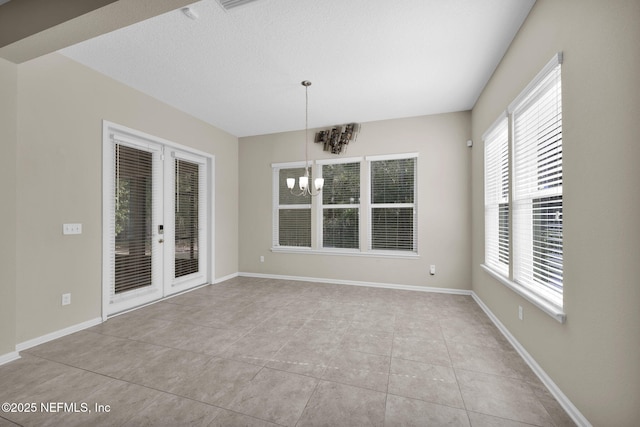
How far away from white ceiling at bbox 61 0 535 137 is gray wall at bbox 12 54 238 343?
11.2 inches

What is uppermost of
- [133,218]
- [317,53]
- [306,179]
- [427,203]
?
[317,53]

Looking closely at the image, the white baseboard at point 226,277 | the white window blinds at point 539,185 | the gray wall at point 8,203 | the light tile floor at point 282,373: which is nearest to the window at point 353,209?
the white baseboard at point 226,277

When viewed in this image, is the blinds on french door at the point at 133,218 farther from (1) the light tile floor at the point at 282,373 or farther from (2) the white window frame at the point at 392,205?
(2) the white window frame at the point at 392,205

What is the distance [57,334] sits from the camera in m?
2.68

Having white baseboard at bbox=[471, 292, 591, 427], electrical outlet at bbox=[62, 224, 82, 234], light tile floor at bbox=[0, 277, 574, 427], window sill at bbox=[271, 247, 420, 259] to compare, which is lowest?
light tile floor at bbox=[0, 277, 574, 427]

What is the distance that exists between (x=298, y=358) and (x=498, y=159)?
3.00 m

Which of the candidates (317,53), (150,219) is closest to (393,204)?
(317,53)

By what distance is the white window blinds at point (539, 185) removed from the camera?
72.9 inches

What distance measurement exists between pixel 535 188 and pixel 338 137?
3158mm

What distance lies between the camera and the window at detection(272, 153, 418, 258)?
14.9 feet

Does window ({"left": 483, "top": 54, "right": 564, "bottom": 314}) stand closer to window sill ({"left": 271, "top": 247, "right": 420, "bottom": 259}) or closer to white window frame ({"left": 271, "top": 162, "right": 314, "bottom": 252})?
window sill ({"left": 271, "top": 247, "right": 420, "bottom": 259})

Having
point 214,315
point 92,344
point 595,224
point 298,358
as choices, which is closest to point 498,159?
point 595,224

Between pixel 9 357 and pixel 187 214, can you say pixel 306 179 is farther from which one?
pixel 9 357

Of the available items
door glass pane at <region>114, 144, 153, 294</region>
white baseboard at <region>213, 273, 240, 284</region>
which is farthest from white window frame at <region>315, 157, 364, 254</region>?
door glass pane at <region>114, 144, 153, 294</region>
